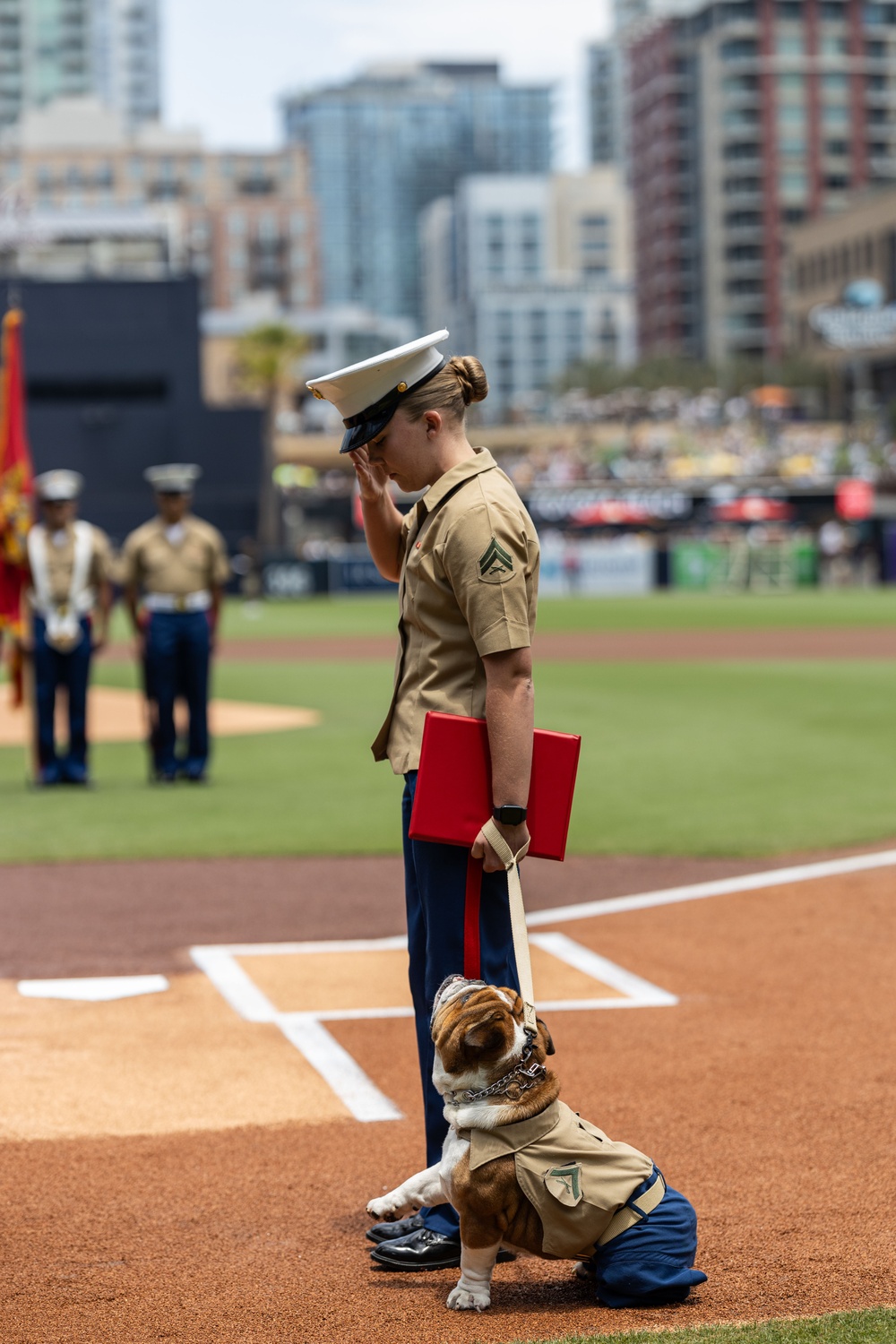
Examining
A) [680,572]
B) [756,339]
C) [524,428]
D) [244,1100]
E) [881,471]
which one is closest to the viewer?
[244,1100]

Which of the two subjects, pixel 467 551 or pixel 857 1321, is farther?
pixel 467 551

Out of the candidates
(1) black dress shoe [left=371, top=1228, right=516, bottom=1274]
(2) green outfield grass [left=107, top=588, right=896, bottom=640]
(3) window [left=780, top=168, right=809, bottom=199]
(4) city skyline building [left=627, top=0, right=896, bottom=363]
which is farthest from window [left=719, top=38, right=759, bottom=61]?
(1) black dress shoe [left=371, top=1228, right=516, bottom=1274]

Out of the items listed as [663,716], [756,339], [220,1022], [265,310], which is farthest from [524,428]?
[220,1022]

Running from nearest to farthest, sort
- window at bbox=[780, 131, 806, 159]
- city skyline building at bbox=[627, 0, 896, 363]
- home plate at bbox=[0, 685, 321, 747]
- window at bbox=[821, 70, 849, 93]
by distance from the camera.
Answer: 1. home plate at bbox=[0, 685, 321, 747]
2. city skyline building at bbox=[627, 0, 896, 363]
3. window at bbox=[821, 70, 849, 93]
4. window at bbox=[780, 131, 806, 159]

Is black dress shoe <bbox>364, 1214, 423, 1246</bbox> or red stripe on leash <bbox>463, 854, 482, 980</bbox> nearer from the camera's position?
red stripe on leash <bbox>463, 854, 482, 980</bbox>

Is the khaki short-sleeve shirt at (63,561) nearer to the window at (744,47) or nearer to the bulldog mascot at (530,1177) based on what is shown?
the bulldog mascot at (530,1177)

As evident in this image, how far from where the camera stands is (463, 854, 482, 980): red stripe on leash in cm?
378

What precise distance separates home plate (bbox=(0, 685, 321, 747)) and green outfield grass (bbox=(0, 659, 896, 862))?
16.0 inches

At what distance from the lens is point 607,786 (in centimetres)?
1234

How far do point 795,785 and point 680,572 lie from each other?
135 feet

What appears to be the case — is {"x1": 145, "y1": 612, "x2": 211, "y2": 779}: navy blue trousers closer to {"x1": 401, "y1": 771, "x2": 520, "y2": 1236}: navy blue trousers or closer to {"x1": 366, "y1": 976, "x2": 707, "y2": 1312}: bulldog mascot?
{"x1": 401, "y1": 771, "x2": 520, "y2": 1236}: navy blue trousers

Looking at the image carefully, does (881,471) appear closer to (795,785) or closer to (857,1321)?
(795,785)

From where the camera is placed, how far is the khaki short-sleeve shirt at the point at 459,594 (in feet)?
11.9

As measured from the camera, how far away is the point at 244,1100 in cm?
518
